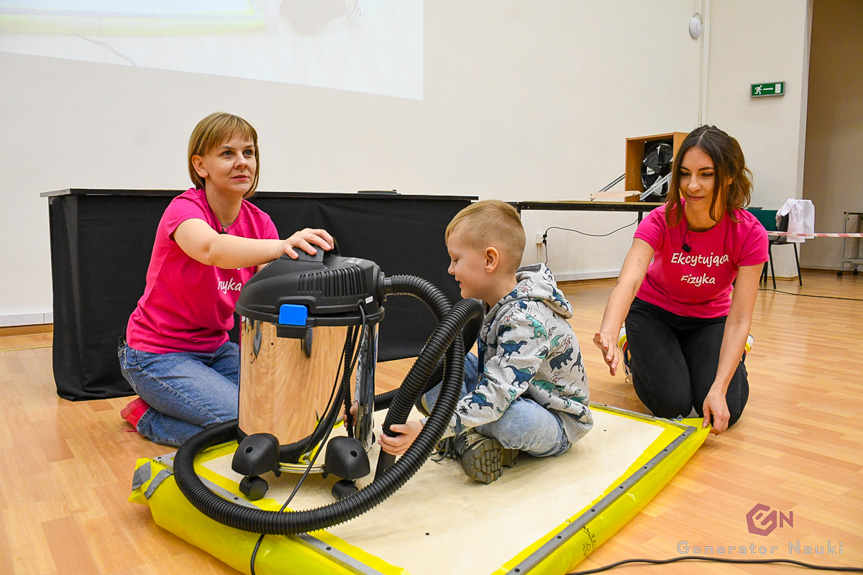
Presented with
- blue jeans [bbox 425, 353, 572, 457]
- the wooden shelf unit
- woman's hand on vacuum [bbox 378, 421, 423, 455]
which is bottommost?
blue jeans [bbox 425, 353, 572, 457]

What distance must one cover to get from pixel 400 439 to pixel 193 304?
806 millimetres

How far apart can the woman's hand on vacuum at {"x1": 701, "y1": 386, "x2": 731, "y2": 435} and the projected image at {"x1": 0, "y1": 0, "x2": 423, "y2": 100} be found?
2845 mm

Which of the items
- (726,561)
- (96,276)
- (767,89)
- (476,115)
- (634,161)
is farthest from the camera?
(767,89)

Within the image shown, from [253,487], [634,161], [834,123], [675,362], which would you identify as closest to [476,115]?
[634,161]

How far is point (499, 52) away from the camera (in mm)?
4508

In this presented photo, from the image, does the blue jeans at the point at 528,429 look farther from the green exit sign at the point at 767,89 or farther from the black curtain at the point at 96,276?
the green exit sign at the point at 767,89

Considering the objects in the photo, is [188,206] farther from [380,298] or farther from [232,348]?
[380,298]

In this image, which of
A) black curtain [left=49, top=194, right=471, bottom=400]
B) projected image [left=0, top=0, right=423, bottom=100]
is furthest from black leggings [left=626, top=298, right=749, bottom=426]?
projected image [left=0, top=0, right=423, bottom=100]

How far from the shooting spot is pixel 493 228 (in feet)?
4.11

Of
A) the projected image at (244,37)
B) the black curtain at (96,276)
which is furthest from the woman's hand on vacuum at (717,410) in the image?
the projected image at (244,37)

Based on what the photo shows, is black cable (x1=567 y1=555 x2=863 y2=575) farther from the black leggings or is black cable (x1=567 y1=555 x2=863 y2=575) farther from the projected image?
the projected image

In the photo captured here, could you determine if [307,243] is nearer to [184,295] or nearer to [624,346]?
[184,295]

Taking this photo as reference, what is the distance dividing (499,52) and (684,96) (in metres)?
2.54

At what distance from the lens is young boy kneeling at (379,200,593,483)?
3.85ft
